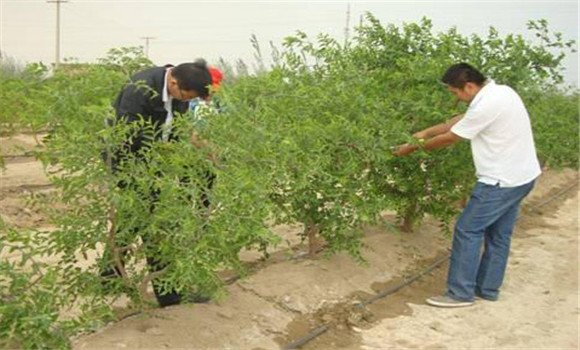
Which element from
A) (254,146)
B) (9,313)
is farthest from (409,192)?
(9,313)

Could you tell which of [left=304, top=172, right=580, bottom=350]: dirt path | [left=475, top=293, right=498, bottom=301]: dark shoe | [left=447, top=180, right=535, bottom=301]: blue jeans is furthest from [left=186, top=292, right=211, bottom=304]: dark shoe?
[left=475, top=293, right=498, bottom=301]: dark shoe

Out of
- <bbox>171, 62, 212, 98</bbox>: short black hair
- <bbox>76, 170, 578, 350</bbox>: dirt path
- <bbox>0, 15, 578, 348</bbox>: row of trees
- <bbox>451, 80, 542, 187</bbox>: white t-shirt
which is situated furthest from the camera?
<bbox>451, 80, 542, 187</bbox>: white t-shirt

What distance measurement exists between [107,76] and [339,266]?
2465 millimetres

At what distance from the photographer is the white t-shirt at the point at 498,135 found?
5035 millimetres

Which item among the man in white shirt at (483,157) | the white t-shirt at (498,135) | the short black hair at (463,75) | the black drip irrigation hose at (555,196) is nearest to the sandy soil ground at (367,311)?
the man in white shirt at (483,157)

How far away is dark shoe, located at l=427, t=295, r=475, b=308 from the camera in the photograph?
5.20 metres

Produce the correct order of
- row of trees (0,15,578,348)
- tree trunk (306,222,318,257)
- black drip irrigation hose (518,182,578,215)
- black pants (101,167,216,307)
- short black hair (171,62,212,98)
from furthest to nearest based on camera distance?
black drip irrigation hose (518,182,578,215) < tree trunk (306,222,318,257) < short black hair (171,62,212,98) < black pants (101,167,216,307) < row of trees (0,15,578,348)

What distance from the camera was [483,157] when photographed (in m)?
5.17

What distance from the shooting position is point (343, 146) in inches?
195

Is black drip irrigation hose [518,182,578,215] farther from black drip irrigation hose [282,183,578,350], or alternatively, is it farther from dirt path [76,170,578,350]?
black drip irrigation hose [282,183,578,350]

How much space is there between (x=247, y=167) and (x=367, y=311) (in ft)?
5.98

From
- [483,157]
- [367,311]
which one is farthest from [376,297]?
[483,157]

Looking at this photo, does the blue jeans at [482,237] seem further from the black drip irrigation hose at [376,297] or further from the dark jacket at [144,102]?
the dark jacket at [144,102]

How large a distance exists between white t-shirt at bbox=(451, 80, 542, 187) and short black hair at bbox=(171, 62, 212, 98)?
203 centimetres
